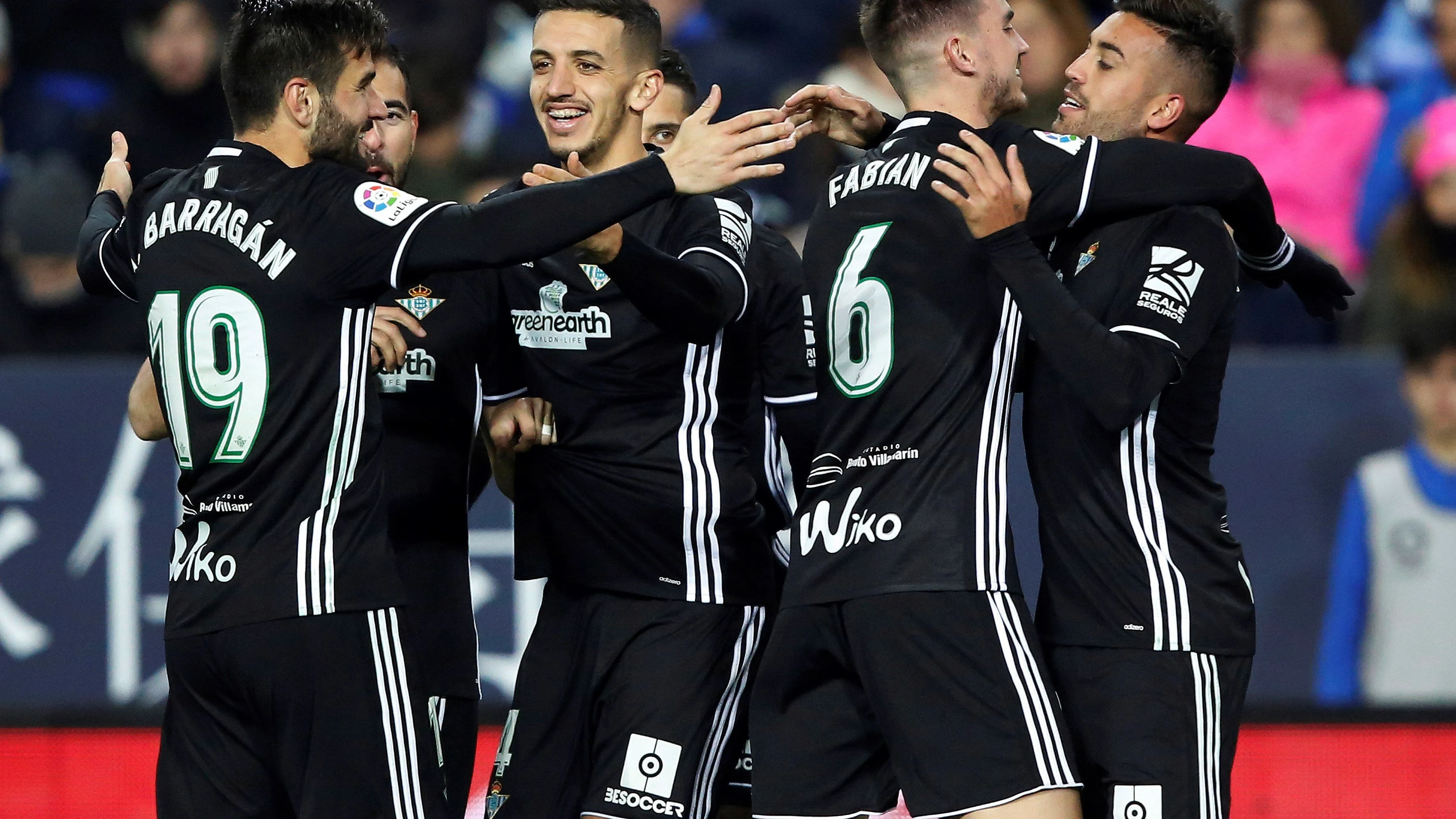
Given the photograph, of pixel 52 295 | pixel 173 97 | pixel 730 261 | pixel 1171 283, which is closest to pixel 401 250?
pixel 730 261

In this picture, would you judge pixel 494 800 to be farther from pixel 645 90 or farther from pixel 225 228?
pixel 645 90

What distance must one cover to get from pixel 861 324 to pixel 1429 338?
3959 millimetres

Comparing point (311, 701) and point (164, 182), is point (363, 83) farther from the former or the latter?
point (311, 701)

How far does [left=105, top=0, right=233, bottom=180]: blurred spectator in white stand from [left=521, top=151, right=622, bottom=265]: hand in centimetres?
491

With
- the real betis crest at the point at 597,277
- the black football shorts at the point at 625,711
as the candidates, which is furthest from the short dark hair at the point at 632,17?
the black football shorts at the point at 625,711

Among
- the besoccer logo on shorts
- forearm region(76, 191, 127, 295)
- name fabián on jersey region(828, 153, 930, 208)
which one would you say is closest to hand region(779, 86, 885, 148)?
name fabián on jersey region(828, 153, 930, 208)

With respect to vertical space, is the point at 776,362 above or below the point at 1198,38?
below

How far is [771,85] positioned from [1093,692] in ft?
18.8

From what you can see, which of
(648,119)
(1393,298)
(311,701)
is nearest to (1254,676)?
(1393,298)

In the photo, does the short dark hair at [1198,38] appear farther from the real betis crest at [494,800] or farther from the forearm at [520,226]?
the real betis crest at [494,800]

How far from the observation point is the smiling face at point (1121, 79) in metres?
4.80

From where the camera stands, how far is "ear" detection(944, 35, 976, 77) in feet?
15.1

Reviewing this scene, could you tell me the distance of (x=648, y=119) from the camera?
6102 mm

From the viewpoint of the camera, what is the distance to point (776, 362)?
559 cm
